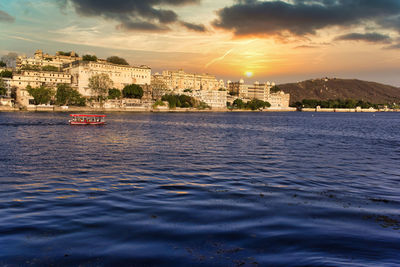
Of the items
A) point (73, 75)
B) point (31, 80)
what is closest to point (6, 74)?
point (31, 80)

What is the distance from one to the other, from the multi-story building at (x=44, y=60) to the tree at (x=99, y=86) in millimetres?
31621

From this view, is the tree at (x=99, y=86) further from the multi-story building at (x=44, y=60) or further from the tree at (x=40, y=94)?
the multi-story building at (x=44, y=60)

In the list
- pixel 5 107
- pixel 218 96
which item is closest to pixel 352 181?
pixel 5 107

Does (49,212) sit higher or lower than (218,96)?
lower

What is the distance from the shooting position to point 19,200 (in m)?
11.2

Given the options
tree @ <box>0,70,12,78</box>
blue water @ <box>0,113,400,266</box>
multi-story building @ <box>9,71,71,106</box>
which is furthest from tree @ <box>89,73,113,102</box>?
blue water @ <box>0,113,400,266</box>

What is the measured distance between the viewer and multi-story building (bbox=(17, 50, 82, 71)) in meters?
145

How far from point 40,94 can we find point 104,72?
41.0 meters

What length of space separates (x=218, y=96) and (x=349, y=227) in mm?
175993

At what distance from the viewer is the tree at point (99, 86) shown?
12709 centimetres

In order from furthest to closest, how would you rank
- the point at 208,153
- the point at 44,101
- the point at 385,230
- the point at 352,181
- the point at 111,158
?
1. the point at 44,101
2. the point at 208,153
3. the point at 111,158
4. the point at 352,181
5. the point at 385,230

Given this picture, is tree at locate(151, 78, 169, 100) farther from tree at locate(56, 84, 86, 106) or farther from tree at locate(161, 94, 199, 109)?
tree at locate(56, 84, 86, 106)

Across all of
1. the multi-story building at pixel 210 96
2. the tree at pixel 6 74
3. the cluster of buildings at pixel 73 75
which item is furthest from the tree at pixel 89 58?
the multi-story building at pixel 210 96

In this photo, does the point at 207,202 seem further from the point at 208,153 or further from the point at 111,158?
the point at 208,153
